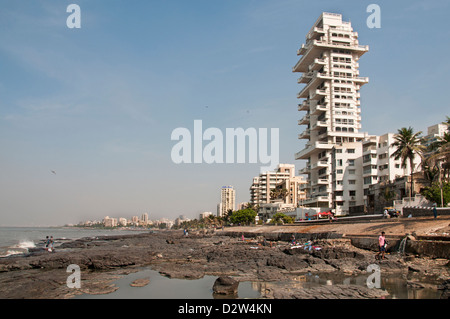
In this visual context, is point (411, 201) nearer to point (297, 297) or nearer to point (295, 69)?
point (297, 297)

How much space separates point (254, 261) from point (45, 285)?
1217 centimetres

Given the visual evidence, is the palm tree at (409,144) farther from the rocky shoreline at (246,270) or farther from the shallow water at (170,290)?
the shallow water at (170,290)

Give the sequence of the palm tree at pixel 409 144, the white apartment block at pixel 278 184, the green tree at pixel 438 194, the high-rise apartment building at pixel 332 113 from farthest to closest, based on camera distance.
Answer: the white apartment block at pixel 278 184
the high-rise apartment building at pixel 332 113
the palm tree at pixel 409 144
the green tree at pixel 438 194

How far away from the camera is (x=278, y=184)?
14850 centimetres

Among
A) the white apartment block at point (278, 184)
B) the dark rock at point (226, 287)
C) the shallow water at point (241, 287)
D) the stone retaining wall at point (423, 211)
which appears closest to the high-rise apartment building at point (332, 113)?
the stone retaining wall at point (423, 211)

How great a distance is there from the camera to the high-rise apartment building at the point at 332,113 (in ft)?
255

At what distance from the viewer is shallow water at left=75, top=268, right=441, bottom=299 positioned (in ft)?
42.7

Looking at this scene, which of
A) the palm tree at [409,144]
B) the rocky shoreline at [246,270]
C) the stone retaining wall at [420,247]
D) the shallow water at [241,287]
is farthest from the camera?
the palm tree at [409,144]

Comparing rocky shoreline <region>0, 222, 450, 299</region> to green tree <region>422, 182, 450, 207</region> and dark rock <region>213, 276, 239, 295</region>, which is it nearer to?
dark rock <region>213, 276, 239, 295</region>

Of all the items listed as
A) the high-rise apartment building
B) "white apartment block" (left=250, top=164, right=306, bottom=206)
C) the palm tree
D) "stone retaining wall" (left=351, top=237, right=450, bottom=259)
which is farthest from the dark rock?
"white apartment block" (left=250, top=164, right=306, bottom=206)

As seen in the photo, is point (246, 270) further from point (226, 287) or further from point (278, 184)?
point (278, 184)

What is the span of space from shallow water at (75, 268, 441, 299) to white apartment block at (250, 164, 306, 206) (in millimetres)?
119211

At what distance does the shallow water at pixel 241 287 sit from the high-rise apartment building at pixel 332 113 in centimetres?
6353
